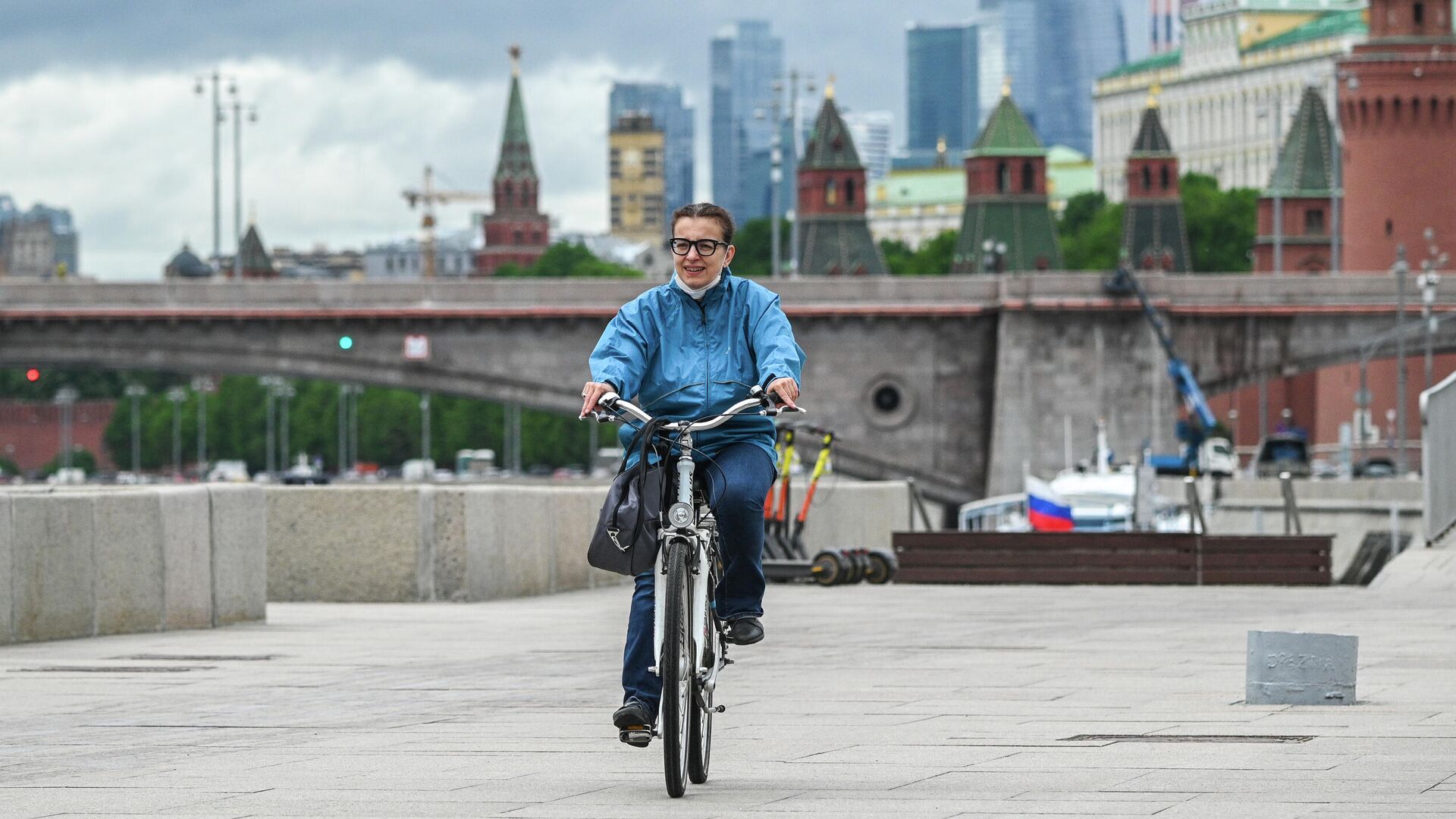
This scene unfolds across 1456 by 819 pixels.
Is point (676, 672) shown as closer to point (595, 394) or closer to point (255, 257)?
point (595, 394)

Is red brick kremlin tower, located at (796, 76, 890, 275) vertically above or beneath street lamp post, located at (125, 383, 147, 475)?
above

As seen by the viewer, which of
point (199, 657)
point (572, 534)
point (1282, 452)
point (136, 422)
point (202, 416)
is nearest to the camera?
point (199, 657)

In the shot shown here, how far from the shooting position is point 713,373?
808 centimetres

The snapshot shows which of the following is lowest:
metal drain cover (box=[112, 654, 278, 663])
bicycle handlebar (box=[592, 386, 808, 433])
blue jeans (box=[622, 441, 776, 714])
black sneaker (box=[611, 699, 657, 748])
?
metal drain cover (box=[112, 654, 278, 663])

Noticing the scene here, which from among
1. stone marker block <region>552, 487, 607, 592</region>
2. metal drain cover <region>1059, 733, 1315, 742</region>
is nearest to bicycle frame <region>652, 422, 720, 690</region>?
metal drain cover <region>1059, 733, 1315, 742</region>

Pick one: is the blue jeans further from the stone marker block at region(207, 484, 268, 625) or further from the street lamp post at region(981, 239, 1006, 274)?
the street lamp post at region(981, 239, 1006, 274)

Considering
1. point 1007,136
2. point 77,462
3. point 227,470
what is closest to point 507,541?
point 227,470

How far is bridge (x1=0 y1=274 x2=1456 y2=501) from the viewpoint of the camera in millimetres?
60000

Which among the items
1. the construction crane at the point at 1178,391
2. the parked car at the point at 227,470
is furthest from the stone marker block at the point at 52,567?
the parked car at the point at 227,470

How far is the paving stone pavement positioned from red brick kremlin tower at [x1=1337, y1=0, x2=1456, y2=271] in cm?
8667

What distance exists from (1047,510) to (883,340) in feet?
67.9

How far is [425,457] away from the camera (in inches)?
5187

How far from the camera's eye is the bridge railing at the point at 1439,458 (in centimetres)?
2062

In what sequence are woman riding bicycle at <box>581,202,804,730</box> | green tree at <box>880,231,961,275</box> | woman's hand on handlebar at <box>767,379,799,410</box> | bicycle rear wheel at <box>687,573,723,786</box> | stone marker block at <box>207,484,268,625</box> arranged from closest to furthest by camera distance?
1. bicycle rear wheel at <box>687,573,723,786</box>
2. woman's hand on handlebar at <box>767,379,799,410</box>
3. woman riding bicycle at <box>581,202,804,730</box>
4. stone marker block at <box>207,484,268,625</box>
5. green tree at <box>880,231,961,275</box>
